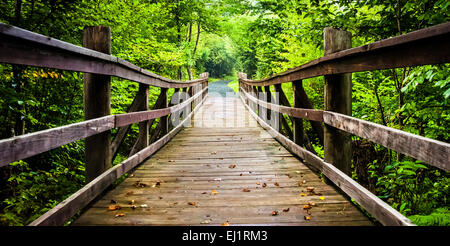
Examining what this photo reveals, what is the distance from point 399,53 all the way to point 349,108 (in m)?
1.09

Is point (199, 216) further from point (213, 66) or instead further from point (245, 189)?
point (213, 66)

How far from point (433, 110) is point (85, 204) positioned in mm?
3597

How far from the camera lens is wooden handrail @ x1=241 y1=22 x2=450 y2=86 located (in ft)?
4.15

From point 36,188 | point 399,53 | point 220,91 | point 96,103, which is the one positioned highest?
point 220,91

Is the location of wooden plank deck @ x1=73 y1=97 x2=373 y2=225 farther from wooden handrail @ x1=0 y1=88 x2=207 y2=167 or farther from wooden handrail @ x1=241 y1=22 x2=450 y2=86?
wooden handrail @ x1=241 y1=22 x2=450 y2=86

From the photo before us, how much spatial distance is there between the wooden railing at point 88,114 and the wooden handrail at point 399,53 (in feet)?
6.53

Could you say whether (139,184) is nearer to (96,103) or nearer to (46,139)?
(96,103)

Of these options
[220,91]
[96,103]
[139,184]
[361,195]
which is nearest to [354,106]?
[361,195]

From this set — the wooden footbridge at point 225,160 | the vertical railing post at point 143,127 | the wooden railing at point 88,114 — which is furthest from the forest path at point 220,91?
the wooden railing at point 88,114

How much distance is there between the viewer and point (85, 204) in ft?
6.83

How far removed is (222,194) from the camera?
2555mm

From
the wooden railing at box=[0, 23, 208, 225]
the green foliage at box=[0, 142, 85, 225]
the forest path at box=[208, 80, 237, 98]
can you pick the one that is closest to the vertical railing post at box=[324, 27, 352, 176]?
the wooden railing at box=[0, 23, 208, 225]

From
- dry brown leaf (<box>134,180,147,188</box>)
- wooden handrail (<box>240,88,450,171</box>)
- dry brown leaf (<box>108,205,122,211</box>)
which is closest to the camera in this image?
wooden handrail (<box>240,88,450,171</box>)

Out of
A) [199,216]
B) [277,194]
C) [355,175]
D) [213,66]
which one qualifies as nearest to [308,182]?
[277,194]
